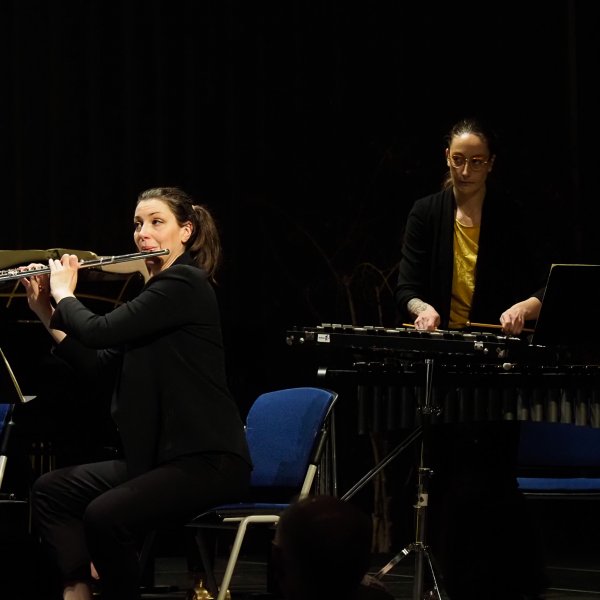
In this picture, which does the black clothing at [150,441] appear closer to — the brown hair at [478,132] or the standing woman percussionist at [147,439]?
the standing woman percussionist at [147,439]

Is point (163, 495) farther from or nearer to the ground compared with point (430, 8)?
nearer to the ground

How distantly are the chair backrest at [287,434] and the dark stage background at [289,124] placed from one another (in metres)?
1.96

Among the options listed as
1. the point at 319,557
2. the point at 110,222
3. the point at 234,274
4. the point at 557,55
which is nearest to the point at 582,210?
the point at 557,55

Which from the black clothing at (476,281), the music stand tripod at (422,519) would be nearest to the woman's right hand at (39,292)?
the music stand tripod at (422,519)

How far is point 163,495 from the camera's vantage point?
3217mm

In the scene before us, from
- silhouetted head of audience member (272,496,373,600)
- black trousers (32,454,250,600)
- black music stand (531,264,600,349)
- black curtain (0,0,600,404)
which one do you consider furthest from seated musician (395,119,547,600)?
silhouetted head of audience member (272,496,373,600)

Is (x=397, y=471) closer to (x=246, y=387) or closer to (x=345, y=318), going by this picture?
(x=345, y=318)

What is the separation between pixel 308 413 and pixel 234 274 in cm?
228

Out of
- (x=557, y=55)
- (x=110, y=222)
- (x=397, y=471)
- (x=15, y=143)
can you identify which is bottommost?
(x=397, y=471)

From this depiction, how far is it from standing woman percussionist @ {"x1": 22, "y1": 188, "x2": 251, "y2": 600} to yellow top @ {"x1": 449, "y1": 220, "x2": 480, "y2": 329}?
0.98 m

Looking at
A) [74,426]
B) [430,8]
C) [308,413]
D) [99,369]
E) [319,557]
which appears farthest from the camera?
[430,8]

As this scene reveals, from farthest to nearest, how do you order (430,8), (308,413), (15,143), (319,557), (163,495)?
(430,8), (15,143), (308,413), (163,495), (319,557)

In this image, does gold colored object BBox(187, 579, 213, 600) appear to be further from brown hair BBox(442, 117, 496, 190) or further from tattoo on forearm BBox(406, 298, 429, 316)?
brown hair BBox(442, 117, 496, 190)

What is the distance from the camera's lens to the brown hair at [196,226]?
3.65 meters
